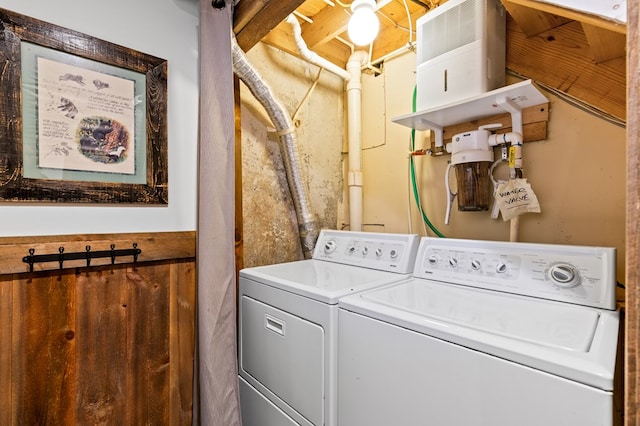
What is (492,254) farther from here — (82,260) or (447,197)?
(82,260)

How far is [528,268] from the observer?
46.7 inches

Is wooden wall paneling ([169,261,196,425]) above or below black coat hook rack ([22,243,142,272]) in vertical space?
below

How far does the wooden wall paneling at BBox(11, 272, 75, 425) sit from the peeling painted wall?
877mm

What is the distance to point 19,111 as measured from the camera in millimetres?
1088

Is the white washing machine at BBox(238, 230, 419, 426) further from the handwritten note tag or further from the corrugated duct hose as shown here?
the handwritten note tag

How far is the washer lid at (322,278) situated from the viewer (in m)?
1.21

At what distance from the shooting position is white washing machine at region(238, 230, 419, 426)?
1162 millimetres

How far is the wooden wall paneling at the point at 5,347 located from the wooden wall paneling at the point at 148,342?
1.14 feet

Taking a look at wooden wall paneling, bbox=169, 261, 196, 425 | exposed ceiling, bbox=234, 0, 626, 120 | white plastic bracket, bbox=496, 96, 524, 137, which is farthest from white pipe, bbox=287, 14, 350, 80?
wooden wall paneling, bbox=169, 261, 196, 425

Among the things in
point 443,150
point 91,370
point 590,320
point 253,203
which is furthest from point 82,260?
point 443,150

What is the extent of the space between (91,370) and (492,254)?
1.63 meters

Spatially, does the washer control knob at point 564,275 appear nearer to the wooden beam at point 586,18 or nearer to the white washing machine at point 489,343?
the white washing machine at point 489,343

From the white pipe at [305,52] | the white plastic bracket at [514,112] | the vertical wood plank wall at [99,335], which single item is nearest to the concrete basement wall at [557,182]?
the white plastic bracket at [514,112]

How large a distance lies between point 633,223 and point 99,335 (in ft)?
5.27
